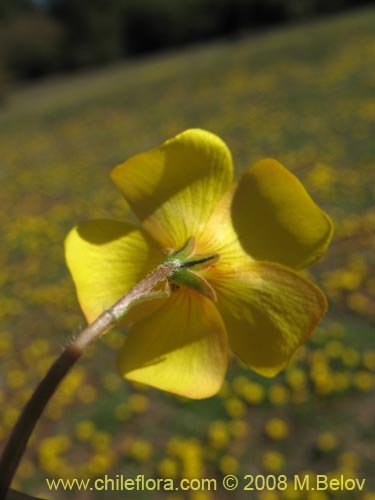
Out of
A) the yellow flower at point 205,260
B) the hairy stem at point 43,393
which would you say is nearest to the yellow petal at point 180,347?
the yellow flower at point 205,260

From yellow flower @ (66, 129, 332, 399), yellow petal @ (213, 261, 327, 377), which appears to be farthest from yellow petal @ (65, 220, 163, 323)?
yellow petal @ (213, 261, 327, 377)

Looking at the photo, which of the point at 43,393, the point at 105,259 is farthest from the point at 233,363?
the point at 43,393

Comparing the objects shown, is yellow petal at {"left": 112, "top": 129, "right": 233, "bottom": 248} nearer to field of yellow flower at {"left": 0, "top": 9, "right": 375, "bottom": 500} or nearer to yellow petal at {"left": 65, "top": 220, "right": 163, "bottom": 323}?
yellow petal at {"left": 65, "top": 220, "right": 163, "bottom": 323}

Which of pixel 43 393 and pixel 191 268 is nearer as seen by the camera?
pixel 43 393

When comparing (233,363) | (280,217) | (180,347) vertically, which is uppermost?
(280,217)

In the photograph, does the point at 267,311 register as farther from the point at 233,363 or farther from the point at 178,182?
the point at 233,363
